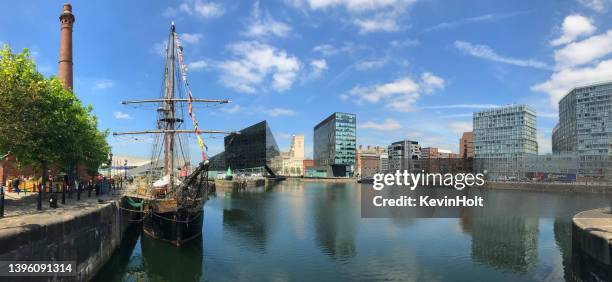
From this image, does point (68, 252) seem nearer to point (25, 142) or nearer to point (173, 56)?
point (25, 142)

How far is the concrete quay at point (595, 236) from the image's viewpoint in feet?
63.7

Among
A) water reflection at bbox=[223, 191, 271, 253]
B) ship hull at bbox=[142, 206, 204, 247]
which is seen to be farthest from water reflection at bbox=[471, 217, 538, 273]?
ship hull at bbox=[142, 206, 204, 247]

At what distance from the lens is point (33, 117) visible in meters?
23.1

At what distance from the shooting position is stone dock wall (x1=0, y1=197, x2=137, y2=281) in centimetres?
1577

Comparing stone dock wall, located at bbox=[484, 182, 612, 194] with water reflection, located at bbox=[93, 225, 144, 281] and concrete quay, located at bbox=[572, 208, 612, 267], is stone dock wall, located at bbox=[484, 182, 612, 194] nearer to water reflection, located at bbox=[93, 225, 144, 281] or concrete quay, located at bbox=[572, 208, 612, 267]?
concrete quay, located at bbox=[572, 208, 612, 267]

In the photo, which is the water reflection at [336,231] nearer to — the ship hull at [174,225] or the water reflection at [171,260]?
the water reflection at [171,260]

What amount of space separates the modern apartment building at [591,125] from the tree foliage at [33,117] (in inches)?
6771

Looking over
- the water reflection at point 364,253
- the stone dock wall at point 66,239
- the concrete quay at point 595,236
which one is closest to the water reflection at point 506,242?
the water reflection at point 364,253

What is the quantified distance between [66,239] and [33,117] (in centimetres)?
800

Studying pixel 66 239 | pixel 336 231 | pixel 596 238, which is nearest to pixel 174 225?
pixel 66 239

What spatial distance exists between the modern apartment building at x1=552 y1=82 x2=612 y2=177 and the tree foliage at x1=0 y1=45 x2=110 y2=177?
172 m

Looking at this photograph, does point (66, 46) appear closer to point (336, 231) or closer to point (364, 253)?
point (336, 231)

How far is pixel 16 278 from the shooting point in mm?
15391

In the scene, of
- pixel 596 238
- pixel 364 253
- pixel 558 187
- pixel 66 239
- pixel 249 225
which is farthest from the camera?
pixel 558 187
